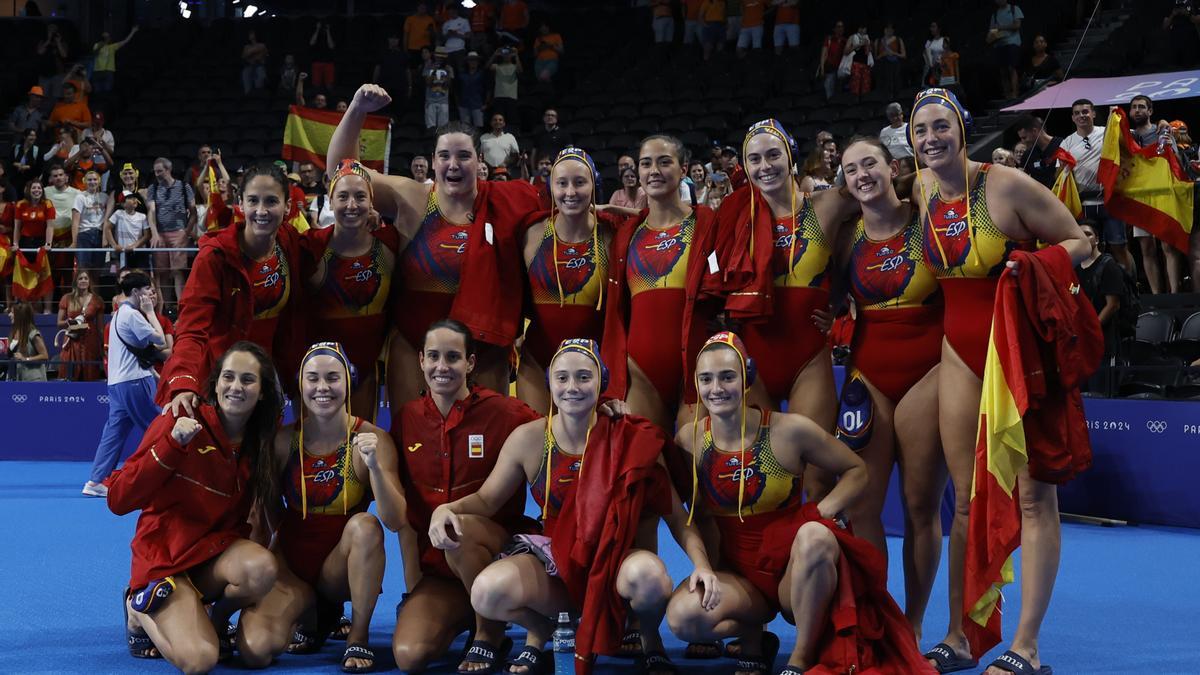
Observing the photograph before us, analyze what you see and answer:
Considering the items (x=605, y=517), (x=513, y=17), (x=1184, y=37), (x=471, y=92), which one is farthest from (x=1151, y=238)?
(x=513, y=17)

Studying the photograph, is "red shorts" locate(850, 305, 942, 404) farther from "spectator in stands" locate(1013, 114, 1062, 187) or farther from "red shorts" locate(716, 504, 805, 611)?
"spectator in stands" locate(1013, 114, 1062, 187)

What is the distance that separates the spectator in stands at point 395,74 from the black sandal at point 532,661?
1386 cm

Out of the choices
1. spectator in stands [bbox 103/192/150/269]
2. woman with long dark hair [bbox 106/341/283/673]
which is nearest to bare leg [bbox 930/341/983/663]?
woman with long dark hair [bbox 106/341/283/673]

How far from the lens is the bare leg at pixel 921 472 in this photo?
4418 mm

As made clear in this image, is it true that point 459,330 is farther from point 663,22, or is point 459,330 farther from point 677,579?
point 663,22

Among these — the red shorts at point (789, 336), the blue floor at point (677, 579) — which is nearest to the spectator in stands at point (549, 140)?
the blue floor at point (677, 579)

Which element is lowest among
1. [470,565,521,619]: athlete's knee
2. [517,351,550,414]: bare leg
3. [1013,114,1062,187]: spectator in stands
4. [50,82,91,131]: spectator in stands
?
[470,565,521,619]: athlete's knee

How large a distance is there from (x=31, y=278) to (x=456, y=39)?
22.0 ft

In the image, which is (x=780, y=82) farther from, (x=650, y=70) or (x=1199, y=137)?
(x=1199, y=137)

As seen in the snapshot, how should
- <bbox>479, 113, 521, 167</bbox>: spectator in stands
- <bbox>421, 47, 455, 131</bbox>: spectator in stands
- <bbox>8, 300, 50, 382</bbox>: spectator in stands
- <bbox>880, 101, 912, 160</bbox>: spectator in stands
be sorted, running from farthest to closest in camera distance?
<bbox>421, 47, 455, 131</bbox>: spectator in stands < <bbox>479, 113, 521, 167</bbox>: spectator in stands < <bbox>8, 300, 50, 382</bbox>: spectator in stands < <bbox>880, 101, 912, 160</bbox>: spectator in stands

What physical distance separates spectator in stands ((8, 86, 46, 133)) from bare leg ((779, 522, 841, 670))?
1577 cm

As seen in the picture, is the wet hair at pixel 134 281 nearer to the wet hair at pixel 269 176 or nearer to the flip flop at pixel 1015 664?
the wet hair at pixel 269 176

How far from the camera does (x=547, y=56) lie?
17.8 metres

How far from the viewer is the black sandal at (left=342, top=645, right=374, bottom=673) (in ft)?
14.5
